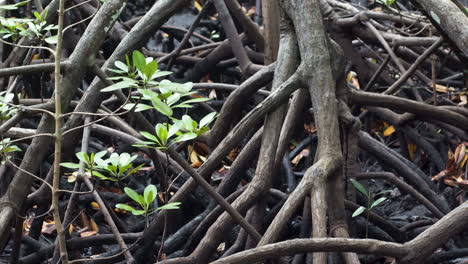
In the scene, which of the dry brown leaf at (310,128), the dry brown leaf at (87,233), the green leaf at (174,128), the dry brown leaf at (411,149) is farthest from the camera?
the dry brown leaf at (411,149)

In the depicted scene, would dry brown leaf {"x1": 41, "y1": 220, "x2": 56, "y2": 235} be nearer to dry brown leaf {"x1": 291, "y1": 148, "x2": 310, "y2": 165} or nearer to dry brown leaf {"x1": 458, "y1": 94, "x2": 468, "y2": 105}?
dry brown leaf {"x1": 291, "y1": 148, "x2": 310, "y2": 165}

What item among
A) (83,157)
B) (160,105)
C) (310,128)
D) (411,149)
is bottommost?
(411,149)

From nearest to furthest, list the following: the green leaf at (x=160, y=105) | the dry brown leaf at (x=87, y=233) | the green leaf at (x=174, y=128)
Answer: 1. the green leaf at (x=160, y=105)
2. the green leaf at (x=174, y=128)
3. the dry brown leaf at (x=87, y=233)

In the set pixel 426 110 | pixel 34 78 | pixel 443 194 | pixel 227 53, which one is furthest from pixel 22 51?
pixel 443 194

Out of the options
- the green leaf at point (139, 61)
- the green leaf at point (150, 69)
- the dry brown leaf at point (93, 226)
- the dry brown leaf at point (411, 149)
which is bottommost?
the dry brown leaf at point (411, 149)

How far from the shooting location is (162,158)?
235cm

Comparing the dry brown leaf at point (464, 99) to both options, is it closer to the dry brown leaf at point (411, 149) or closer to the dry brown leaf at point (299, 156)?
the dry brown leaf at point (411, 149)

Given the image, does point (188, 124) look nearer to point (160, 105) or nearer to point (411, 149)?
point (160, 105)

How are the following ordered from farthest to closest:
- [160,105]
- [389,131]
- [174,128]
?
[389,131] < [174,128] < [160,105]

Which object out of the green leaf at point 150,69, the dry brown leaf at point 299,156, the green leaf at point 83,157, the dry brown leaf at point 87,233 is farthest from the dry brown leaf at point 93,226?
the green leaf at point 150,69

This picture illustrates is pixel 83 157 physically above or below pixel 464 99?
above

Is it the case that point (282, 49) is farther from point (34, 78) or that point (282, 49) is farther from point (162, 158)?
point (34, 78)

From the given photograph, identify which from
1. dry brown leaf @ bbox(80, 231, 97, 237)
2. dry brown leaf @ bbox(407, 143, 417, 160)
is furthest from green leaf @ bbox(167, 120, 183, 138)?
dry brown leaf @ bbox(407, 143, 417, 160)

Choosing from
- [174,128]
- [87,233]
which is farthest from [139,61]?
[87,233]
